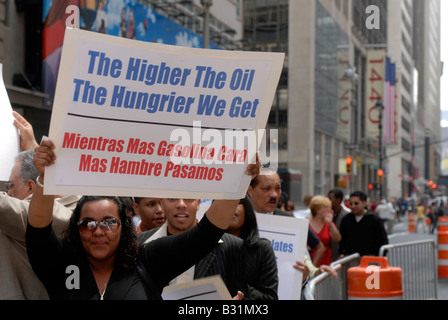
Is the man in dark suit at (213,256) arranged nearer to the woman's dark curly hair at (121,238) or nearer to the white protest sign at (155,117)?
the woman's dark curly hair at (121,238)

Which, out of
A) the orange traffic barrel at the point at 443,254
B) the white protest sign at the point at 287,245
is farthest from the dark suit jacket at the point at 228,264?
the orange traffic barrel at the point at 443,254

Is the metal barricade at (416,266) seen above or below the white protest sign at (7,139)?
below

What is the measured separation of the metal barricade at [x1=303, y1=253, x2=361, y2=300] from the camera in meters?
5.91

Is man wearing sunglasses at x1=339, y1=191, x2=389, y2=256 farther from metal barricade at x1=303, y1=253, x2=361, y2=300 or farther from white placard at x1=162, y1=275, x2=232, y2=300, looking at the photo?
white placard at x1=162, y1=275, x2=232, y2=300

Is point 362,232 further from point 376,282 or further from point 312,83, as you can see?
point 312,83

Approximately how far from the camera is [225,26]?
2552 centimetres

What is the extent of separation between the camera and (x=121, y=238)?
2842mm

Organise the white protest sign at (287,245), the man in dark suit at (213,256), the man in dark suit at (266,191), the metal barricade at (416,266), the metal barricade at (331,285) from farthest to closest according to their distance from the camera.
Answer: the metal barricade at (416,266) < the metal barricade at (331,285) < the man in dark suit at (266,191) < the white protest sign at (287,245) < the man in dark suit at (213,256)

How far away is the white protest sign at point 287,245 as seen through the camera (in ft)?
16.0

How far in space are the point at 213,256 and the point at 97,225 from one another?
2.77 feet

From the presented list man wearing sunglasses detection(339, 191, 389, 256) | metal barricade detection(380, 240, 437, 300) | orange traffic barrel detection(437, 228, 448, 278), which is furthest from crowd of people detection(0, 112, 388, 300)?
orange traffic barrel detection(437, 228, 448, 278)

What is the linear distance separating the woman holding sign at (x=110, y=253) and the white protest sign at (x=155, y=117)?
0.18 metres

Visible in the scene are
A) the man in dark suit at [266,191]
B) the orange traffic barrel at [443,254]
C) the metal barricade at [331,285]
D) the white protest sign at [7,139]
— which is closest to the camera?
the white protest sign at [7,139]
